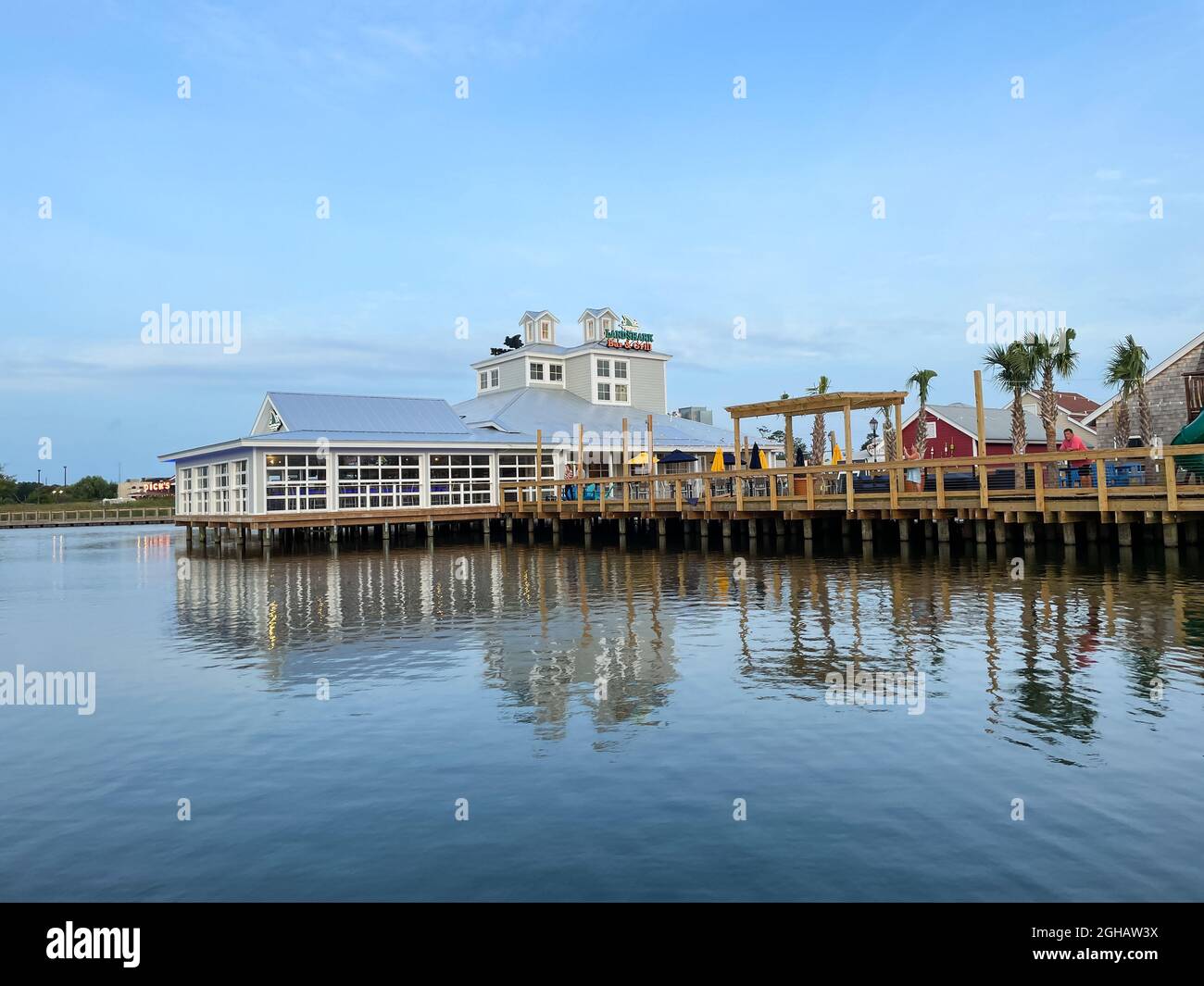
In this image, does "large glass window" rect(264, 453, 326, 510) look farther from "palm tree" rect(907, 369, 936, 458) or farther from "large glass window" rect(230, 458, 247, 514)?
"palm tree" rect(907, 369, 936, 458)

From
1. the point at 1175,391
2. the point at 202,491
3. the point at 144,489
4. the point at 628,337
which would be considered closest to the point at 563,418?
the point at 628,337

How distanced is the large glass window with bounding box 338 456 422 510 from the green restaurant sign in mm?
18490

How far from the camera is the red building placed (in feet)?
183

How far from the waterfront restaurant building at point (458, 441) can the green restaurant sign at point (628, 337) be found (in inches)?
3.5

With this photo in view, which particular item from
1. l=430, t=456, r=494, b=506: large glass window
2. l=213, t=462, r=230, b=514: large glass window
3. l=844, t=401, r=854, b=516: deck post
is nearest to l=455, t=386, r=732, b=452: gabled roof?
l=430, t=456, r=494, b=506: large glass window

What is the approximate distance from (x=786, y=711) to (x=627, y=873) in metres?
4.52

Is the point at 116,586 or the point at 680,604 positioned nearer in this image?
the point at 680,604

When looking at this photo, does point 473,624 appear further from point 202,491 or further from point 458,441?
point 202,491

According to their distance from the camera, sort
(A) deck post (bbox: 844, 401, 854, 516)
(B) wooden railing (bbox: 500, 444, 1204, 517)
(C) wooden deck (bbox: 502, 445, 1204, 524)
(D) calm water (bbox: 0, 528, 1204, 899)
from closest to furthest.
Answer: (D) calm water (bbox: 0, 528, 1204, 899)
(C) wooden deck (bbox: 502, 445, 1204, 524)
(B) wooden railing (bbox: 500, 444, 1204, 517)
(A) deck post (bbox: 844, 401, 854, 516)

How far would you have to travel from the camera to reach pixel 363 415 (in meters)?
47.1
